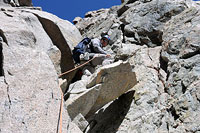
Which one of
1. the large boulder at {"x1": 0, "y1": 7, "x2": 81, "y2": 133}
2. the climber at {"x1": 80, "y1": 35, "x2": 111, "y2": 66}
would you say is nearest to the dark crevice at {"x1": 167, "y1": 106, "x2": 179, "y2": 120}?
the large boulder at {"x1": 0, "y1": 7, "x2": 81, "y2": 133}

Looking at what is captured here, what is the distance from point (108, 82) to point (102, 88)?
39 centimetres

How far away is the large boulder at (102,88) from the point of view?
9586 mm

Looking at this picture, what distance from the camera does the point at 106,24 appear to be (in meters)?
21.1

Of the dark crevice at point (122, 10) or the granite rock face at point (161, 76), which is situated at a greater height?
the dark crevice at point (122, 10)

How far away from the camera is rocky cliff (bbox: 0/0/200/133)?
7555 mm

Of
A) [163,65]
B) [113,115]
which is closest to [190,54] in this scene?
[163,65]

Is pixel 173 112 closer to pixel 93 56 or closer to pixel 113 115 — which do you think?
pixel 113 115

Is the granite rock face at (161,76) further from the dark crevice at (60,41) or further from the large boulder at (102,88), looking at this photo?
the dark crevice at (60,41)

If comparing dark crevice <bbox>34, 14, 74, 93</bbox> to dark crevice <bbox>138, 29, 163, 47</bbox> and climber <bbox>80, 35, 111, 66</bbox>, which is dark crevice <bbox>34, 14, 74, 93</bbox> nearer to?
climber <bbox>80, 35, 111, 66</bbox>

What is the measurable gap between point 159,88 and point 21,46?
20.6 feet

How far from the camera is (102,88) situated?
10.2m

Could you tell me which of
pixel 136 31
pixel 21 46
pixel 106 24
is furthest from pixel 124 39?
pixel 21 46

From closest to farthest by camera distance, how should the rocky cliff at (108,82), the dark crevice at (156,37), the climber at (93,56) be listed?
1. the rocky cliff at (108,82)
2. the climber at (93,56)
3. the dark crevice at (156,37)

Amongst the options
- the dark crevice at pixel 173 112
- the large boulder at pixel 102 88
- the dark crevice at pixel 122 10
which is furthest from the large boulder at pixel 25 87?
the dark crevice at pixel 122 10
